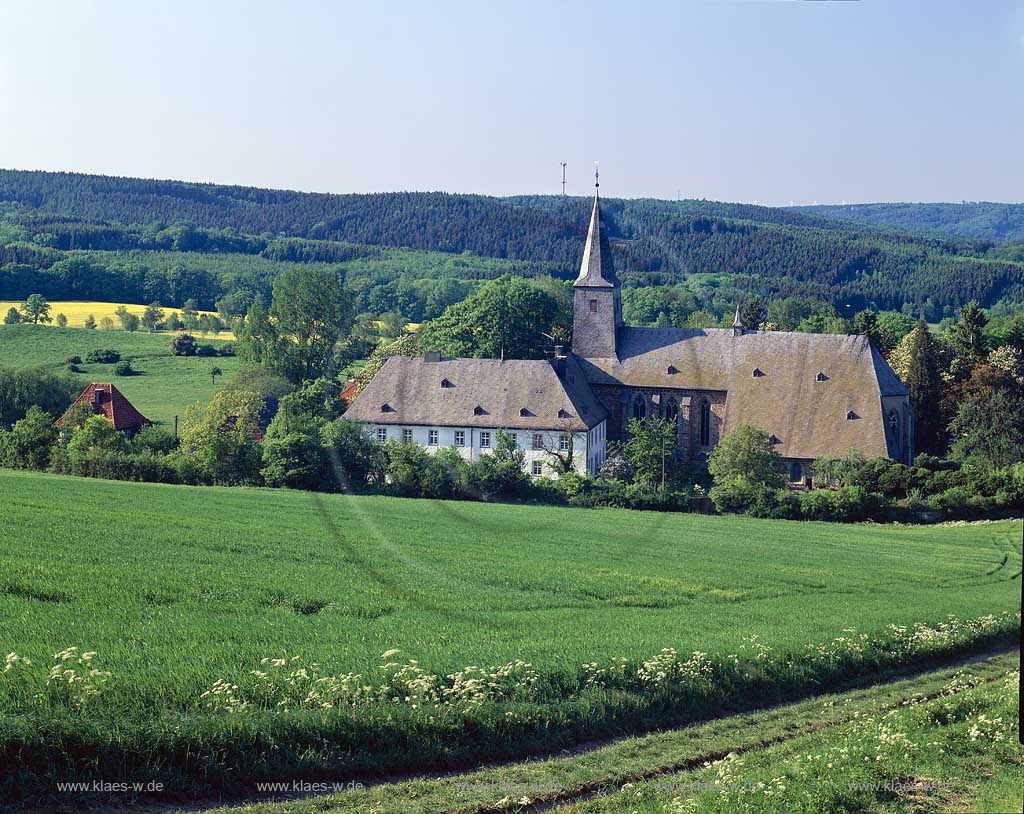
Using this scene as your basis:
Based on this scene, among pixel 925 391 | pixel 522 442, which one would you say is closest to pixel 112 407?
pixel 522 442

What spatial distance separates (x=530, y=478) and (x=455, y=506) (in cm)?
568

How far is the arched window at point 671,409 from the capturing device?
57.2 meters

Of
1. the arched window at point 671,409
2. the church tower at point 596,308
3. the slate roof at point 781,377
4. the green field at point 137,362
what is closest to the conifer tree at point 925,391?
the slate roof at point 781,377

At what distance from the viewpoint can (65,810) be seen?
9.52 m

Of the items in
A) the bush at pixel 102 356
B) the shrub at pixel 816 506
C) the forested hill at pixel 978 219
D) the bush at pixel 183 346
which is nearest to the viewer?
the forested hill at pixel 978 219

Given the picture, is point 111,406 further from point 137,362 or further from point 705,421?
point 705,421

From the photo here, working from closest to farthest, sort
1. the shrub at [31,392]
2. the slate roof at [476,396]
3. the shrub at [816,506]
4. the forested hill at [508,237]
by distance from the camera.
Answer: the forested hill at [508,237], the shrub at [816,506], the slate roof at [476,396], the shrub at [31,392]

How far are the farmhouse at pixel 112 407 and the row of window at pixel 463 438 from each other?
35.2ft

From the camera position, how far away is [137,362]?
72312 millimetres

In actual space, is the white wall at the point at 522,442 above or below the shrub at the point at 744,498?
above

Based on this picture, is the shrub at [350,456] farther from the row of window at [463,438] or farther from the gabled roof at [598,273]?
the gabled roof at [598,273]

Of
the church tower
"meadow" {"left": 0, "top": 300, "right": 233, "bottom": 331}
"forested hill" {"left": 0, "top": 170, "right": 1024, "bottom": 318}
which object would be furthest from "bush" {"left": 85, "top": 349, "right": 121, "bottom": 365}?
the church tower

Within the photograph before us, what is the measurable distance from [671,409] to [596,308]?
21.1ft

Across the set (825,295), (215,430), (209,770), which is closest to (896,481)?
(825,295)
